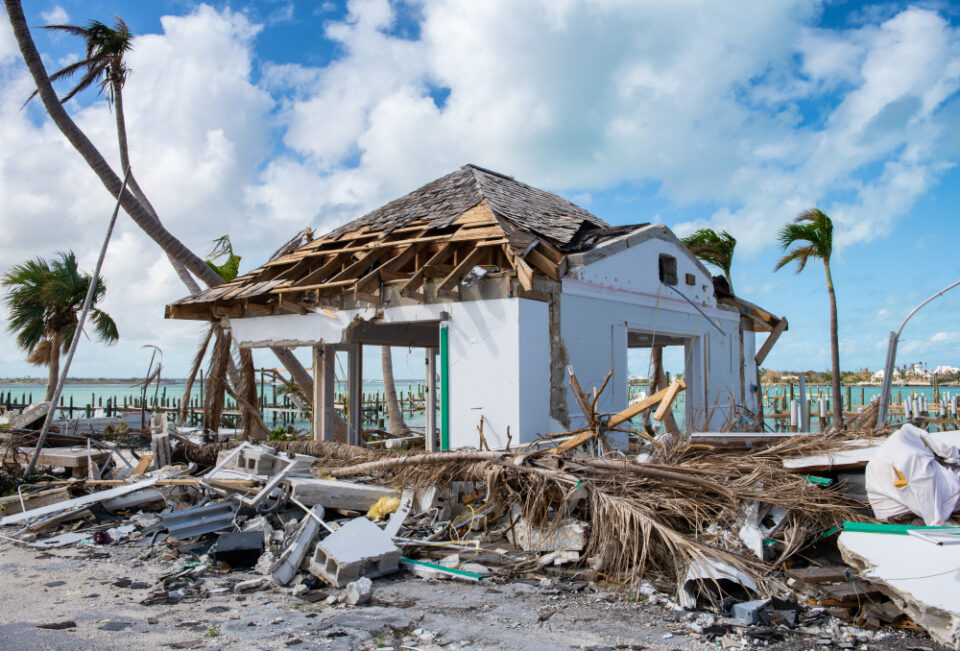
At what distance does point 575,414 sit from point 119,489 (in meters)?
6.45

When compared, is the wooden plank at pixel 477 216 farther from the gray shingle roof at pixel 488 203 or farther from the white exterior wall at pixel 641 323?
the white exterior wall at pixel 641 323

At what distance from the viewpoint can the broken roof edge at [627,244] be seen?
10562mm

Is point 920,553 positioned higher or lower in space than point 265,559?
higher

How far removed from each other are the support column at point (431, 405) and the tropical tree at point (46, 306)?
1367cm

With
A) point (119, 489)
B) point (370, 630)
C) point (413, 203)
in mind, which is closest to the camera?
point (370, 630)

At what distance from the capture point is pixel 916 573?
517 cm

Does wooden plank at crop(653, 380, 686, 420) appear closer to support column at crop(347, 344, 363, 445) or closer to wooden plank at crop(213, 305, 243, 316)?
support column at crop(347, 344, 363, 445)

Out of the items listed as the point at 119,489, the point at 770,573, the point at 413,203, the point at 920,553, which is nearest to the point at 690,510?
the point at 770,573

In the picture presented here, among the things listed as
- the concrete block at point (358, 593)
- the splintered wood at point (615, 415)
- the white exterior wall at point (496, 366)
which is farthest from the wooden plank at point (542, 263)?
the concrete block at point (358, 593)

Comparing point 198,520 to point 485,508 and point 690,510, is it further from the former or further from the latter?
point 690,510

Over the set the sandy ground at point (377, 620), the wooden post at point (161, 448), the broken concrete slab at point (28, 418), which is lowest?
the sandy ground at point (377, 620)

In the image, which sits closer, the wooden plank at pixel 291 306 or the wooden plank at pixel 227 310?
the wooden plank at pixel 291 306

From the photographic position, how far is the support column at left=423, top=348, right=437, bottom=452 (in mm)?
15054

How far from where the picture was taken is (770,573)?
605 cm
